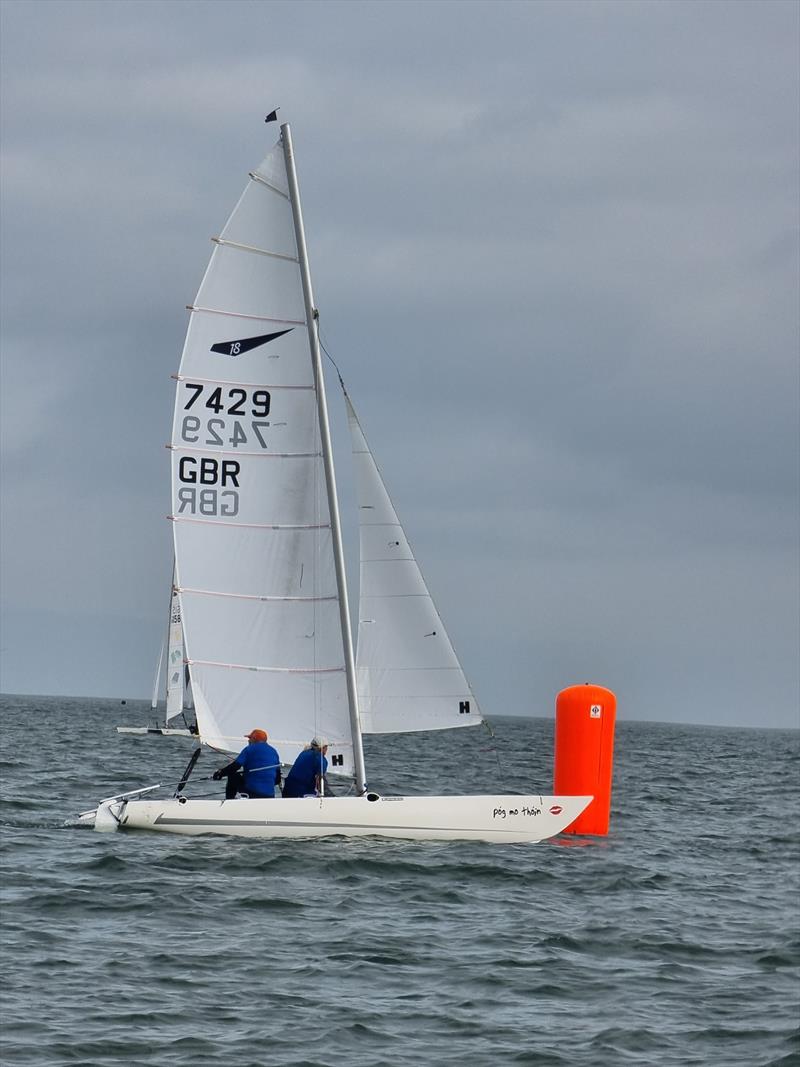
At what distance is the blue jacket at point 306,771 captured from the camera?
19.8m

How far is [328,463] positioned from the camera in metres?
20.8

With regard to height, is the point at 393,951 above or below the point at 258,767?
below

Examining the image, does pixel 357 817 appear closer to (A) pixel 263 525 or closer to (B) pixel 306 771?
(B) pixel 306 771

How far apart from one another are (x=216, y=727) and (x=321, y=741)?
1.49 m

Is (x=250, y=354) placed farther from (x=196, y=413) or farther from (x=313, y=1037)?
(x=313, y=1037)

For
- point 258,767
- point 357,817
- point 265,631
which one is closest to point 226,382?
point 265,631

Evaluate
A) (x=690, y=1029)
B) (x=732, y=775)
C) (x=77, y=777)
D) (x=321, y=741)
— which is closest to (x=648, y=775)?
(x=732, y=775)

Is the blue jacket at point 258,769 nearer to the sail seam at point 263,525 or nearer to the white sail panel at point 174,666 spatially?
the sail seam at point 263,525

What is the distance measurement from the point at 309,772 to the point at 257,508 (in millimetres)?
3614

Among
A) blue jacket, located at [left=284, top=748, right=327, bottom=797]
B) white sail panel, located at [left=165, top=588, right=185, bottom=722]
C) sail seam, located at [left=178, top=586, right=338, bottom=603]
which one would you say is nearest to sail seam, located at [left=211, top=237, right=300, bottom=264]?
sail seam, located at [left=178, top=586, right=338, bottom=603]

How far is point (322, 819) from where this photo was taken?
1923 centimetres

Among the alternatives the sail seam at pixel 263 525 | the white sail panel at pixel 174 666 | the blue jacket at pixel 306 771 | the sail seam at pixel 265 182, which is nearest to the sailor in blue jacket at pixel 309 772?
the blue jacket at pixel 306 771

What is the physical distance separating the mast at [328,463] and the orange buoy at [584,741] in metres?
2.91

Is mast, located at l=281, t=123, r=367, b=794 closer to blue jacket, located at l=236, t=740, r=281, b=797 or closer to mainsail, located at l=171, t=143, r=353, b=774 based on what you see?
mainsail, located at l=171, t=143, r=353, b=774
